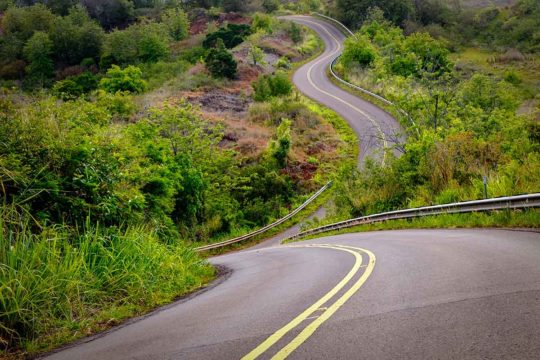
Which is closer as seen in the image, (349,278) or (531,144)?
(349,278)

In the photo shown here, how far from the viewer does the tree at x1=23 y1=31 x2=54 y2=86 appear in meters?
67.3

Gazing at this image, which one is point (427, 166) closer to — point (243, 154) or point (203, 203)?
point (203, 203)

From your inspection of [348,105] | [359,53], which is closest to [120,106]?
[348,105]

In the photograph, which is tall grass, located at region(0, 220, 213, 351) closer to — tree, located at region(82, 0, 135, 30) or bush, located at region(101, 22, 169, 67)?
bush, located at region(101, 22, 169, 67)

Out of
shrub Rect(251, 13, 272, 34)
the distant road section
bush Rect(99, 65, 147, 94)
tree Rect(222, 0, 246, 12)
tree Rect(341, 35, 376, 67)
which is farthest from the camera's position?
tree Rect(222, 0, 246, 12)

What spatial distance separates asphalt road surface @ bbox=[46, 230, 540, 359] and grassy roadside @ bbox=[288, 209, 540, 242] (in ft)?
6.52

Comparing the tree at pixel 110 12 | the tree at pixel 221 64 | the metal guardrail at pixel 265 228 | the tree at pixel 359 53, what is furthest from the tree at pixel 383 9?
the metal guardrail at pixel 265 228

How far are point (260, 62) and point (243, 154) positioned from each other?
2695 centimetres

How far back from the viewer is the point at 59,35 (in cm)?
7325

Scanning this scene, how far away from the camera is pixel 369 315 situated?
5070 millimetres

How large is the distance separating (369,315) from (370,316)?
5 centimetres

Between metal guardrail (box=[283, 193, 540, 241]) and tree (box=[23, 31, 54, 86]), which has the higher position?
tree (box=[23, 31, 54, 86])

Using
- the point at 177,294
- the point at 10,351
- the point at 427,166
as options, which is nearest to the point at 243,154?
the point at 427,166

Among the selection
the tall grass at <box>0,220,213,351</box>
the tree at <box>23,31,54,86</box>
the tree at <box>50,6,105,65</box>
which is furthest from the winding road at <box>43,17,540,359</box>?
the tree at <box>50,6,105,65</box>
